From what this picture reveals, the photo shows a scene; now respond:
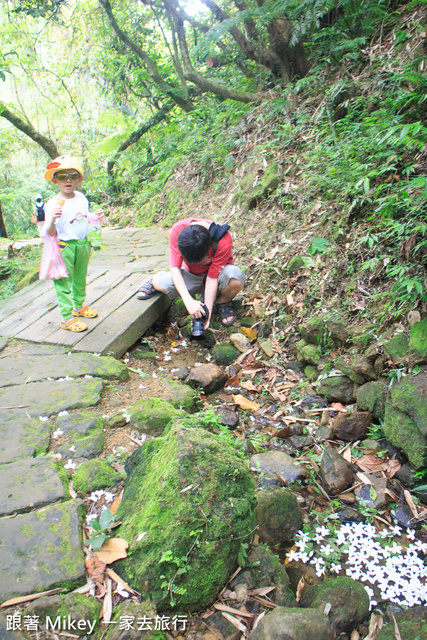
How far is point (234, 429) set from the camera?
9.76ft

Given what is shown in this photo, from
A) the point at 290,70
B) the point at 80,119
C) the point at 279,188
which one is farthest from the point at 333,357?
the point at 80,119

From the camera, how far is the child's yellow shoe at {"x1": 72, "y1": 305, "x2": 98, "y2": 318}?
4.00 metres

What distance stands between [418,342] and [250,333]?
180cm

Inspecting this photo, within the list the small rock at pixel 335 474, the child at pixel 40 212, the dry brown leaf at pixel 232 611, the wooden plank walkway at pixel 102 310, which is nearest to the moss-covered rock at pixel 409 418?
the small rock at pixel 335 474

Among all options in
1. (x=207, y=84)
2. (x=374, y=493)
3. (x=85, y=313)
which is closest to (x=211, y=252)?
(x=85, y=313)

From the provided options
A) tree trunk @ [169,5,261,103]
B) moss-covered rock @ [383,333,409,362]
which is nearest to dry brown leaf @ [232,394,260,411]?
moss-covered rock @ [383,333,409,362]

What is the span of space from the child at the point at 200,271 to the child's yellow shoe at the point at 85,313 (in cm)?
51

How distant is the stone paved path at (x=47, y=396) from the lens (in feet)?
5.41

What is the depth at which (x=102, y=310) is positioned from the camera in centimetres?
414

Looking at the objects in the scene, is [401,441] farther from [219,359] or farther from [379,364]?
[219,359]

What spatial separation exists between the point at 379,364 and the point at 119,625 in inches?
84.0

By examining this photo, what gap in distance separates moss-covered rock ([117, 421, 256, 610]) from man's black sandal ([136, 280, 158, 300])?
2517mm

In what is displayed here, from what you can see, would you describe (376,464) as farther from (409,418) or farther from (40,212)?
(40,212)

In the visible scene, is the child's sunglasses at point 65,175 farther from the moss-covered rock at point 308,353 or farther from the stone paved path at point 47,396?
the moss-covered rock at point 308,353
